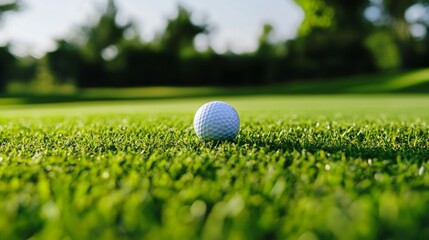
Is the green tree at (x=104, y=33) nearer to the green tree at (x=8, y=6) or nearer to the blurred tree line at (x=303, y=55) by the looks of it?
the blurred tree line at (x=303, y=55)

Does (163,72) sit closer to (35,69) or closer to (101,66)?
(101,66)

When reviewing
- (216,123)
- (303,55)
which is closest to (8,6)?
(303,55)

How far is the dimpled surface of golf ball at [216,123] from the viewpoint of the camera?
10.8ft

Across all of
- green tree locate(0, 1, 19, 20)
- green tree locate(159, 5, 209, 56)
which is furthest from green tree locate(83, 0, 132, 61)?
green tree locate(0, 1, 19, 20)

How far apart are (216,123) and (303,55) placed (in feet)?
121

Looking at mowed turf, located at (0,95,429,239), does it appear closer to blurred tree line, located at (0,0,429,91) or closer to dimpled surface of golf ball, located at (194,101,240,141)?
dimpled surface of golf ball, located at (194,101,240,141)

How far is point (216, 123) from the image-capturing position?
328 cm

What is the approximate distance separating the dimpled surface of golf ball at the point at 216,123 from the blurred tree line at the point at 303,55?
30725 millimetres

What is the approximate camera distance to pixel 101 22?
167 feet

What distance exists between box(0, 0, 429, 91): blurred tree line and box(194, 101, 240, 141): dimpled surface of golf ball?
1210 inches

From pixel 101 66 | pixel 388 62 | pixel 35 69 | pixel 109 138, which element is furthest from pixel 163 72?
pixel 109 138

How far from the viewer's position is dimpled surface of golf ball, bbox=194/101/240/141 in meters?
3.29

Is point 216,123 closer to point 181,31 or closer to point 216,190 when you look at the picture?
point 216,190

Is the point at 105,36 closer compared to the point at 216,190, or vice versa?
the point at 216,190
